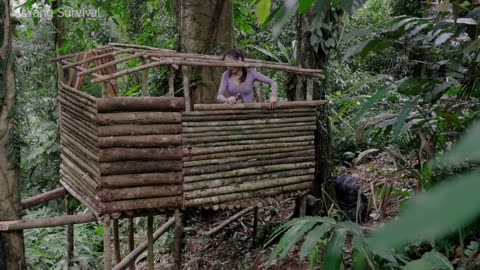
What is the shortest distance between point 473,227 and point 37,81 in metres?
7.79

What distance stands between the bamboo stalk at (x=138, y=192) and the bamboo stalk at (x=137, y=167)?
0.42 feet

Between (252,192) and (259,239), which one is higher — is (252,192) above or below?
above

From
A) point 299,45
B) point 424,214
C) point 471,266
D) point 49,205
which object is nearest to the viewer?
point 424,214

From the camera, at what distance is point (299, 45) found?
14.9 feet

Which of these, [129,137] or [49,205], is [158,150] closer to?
[129,137]

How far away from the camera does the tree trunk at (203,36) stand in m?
5.68

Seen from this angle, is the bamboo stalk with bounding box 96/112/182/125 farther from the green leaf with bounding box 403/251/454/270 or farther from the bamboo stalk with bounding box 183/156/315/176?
the green leaf with bounding box 403/251/454/270

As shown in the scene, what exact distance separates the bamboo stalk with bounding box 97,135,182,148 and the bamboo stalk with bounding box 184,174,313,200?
0.43 meters

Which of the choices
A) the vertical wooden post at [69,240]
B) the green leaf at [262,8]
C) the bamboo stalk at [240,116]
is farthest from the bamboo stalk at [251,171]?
the green leaf at [262,8]

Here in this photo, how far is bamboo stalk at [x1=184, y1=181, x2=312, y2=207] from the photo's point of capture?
12.1 ft

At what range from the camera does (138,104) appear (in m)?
3.39

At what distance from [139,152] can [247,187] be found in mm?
975

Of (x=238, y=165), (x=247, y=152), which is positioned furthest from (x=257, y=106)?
(x=238, y=165)

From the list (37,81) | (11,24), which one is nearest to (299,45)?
(11,24)
